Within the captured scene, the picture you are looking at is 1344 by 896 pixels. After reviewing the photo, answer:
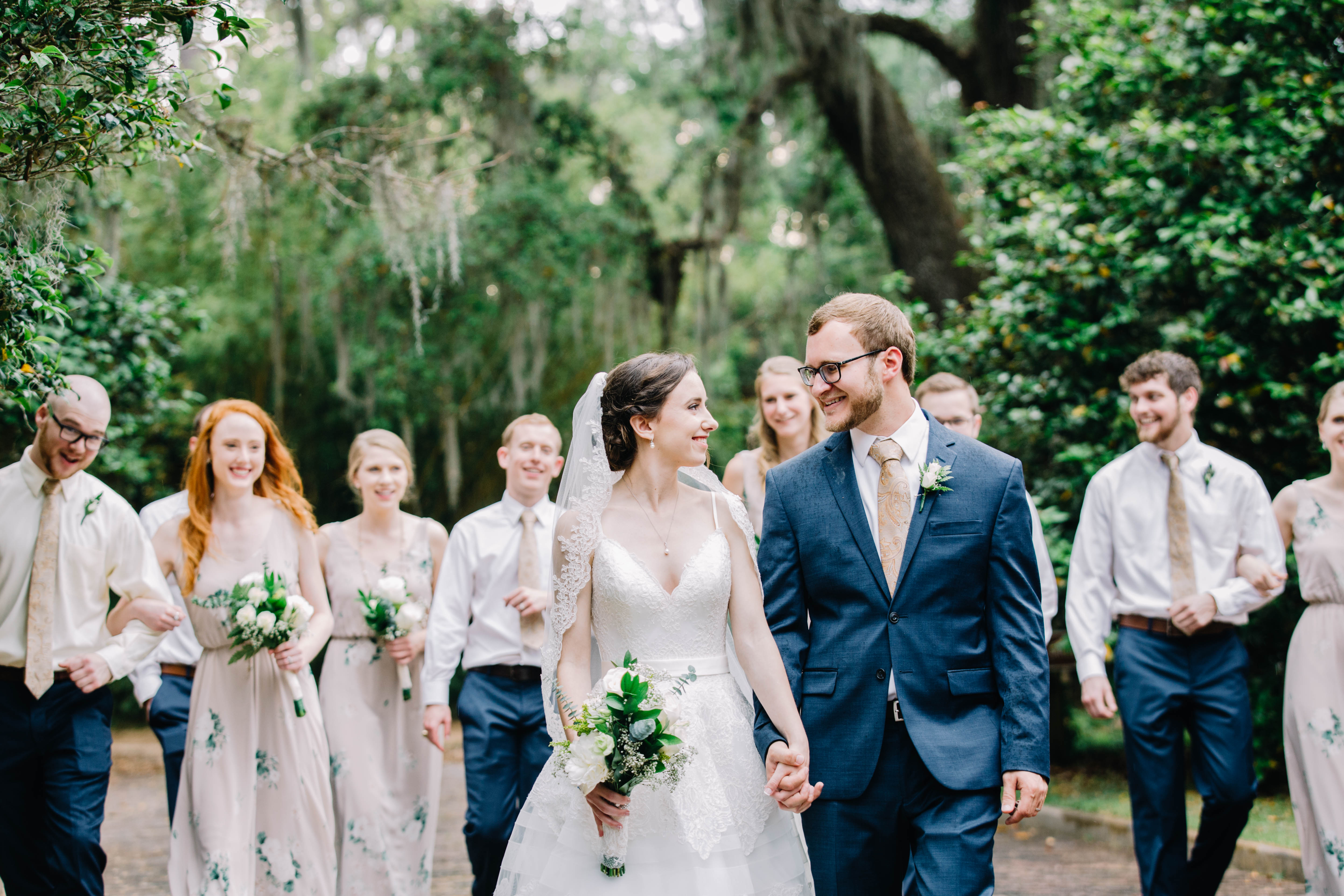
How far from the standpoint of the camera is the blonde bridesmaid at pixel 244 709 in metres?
5.04

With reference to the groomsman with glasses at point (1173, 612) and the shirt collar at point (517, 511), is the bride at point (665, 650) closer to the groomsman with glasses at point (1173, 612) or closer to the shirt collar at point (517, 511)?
the shirt collar at point (517, 511)

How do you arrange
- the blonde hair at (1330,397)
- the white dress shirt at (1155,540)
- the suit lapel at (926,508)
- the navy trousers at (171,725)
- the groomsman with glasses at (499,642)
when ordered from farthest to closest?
1. the navy trousers at (171,725)
2. the groomsman with glasses at (499,642)
3. the white dress shirt at (1155,540)
4. the blonde hair at (1330,397)
5. the suit lapel at (926,508)

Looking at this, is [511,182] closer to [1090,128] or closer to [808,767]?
[1090,128]

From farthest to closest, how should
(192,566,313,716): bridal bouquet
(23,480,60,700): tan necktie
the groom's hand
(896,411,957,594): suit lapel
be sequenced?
1. (192,566,313,716): bridal bouquet
2. (23,480,60,700): tan necktie
3. (896,411,957,594): suit lapel
4. the groom's hand

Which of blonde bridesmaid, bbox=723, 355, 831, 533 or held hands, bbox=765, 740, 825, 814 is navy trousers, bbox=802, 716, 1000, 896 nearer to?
held hands, bbox=765, 740, 825, 814

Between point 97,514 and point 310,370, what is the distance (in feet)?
34.7

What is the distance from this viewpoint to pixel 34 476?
4.86 m

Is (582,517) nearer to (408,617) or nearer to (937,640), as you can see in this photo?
(937,640)

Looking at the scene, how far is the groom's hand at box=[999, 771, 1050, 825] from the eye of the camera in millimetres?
3152

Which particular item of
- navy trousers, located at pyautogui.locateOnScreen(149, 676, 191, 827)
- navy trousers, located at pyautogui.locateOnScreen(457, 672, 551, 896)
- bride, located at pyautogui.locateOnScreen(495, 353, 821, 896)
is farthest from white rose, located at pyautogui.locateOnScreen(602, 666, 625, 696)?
navy trousers, located at pyautogui.locateOnScreen(149, 676, 191, 827)

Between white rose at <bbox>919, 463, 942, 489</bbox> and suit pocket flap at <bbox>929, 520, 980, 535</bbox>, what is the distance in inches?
4.5

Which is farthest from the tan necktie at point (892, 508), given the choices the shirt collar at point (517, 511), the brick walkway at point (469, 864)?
the brick walkway at point (469, 864)

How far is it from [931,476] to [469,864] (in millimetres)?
5419

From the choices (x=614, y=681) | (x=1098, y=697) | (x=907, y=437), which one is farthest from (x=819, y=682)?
(x=1098, y=697)
